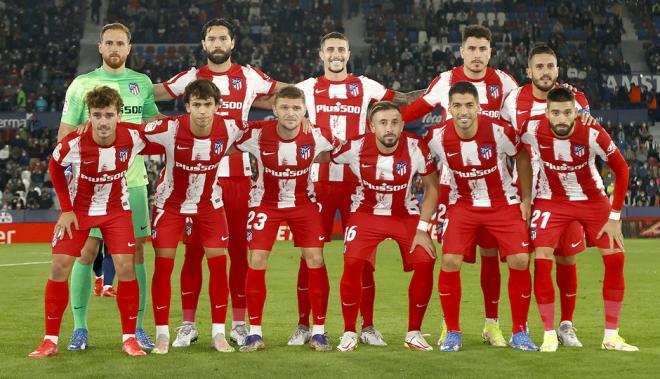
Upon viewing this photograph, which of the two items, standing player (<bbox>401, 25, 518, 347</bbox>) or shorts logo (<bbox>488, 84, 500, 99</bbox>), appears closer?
standing player (<bbox>401, 25, 518, 347</bbox>)

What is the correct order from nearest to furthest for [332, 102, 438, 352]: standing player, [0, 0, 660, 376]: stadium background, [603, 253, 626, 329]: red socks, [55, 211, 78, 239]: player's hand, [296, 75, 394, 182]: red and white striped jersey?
[55, 211, 78, 239]: player's hand < [603, 253, 626, 329]: red socks < [332, 102, 438, 352]: standing player < [296, 75, 394, 182]: red and white striped jersey < [0, 0, 660, 376]: stadium background

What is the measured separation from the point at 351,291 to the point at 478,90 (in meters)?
2.15

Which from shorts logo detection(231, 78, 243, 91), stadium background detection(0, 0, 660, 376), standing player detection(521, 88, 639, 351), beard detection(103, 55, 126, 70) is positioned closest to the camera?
standing player detection(521, 88, 639, 351)

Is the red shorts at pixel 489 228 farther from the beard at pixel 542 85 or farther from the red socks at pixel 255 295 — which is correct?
the red socks at pixel 255 295

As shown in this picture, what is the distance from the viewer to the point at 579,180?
26.9 feet

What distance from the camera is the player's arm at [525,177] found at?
27.0 ft

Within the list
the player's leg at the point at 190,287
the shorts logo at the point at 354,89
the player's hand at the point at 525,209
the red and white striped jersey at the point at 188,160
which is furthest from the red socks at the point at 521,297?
the player's leg at the point at 190,287

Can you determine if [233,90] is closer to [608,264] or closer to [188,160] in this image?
[188,160]

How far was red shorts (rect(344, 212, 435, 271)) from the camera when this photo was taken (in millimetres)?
8297

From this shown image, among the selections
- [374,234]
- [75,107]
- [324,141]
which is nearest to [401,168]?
[374,234]

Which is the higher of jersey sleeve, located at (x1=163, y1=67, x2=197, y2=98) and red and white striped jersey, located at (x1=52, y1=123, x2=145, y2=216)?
jersey sleeve, located at (x1=163, y1=67, x2=197, y2=98)

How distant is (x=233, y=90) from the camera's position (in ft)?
29.3

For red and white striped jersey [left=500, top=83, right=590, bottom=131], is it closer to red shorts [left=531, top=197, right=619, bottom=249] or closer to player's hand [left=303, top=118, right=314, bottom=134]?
red shorts [left=531, top=197, right=619, bottom=249]

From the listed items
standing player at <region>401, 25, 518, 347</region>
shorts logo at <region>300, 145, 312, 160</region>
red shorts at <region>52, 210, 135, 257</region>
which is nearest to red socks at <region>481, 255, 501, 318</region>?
standing player at <region>401, 25, 518, 347</region>
